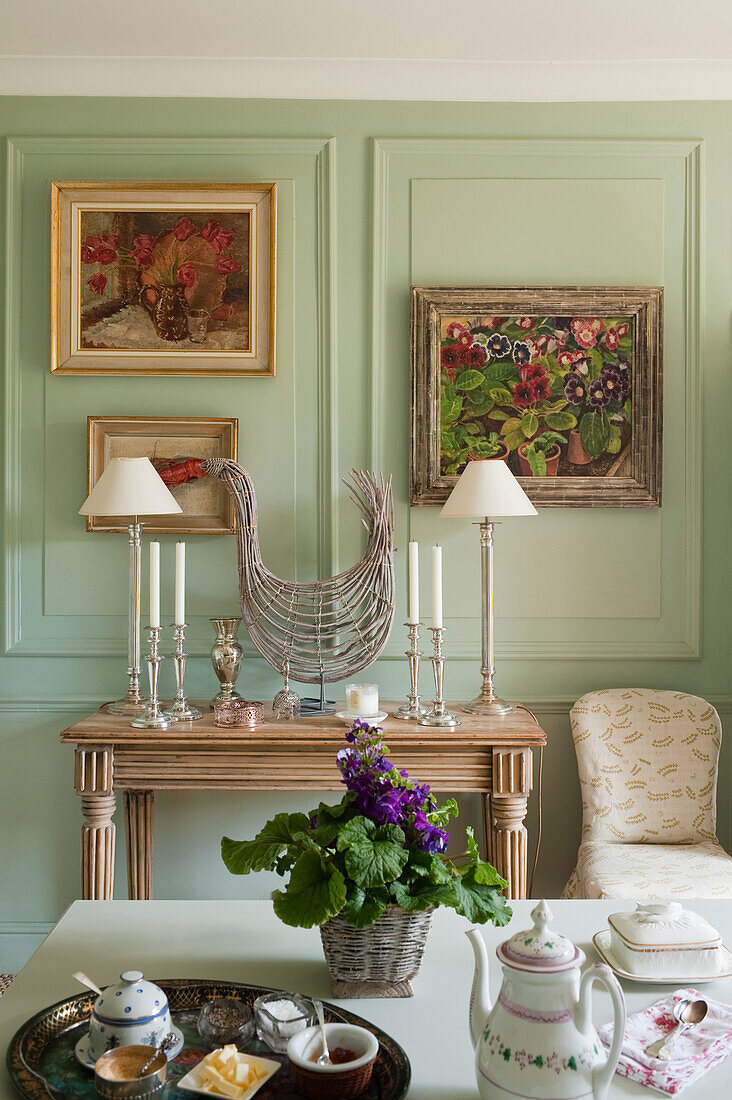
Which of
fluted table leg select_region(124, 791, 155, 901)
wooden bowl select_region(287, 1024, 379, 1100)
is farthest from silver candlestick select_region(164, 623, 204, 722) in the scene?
wooden bowl select_region(287, 1024, 379, 1100)

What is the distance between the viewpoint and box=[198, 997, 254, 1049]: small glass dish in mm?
1280

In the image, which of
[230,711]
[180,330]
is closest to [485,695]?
[230,711]

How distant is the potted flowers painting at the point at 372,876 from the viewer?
4.34ft

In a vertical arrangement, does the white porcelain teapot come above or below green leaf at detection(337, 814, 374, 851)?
below

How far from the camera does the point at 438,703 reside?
9.37 feet

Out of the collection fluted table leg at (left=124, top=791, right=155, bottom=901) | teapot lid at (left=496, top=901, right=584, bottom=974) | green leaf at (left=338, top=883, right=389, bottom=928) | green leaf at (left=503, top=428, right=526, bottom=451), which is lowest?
fluted table leg at (left=124, top=791, right=155, bottom=901)

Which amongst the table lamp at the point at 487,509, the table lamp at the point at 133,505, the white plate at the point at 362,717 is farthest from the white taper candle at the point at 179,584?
the table lamp at the point at 487,509

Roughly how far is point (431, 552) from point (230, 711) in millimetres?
865

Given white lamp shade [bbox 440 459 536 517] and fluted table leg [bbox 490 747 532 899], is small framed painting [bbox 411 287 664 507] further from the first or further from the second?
fluted table leg [bbox 490 747 532 899]

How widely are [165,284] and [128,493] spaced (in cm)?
77

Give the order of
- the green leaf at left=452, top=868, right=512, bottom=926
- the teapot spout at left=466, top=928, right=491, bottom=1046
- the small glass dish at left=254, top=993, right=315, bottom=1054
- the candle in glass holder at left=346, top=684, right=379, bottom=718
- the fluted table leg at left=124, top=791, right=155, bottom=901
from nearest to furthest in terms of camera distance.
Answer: the teapot spout at left=466, top=928, right=491, bottom=1046 < the small glass dish at left=254, top=993, right=315, bottom=1054 < the green leaf at left=452, top=868, right=512, bottom=926 < the candle in glass holder at left=346, top=684, right=379, bottom=718 < the fluted table leg at left=124, top=791, right=155, bottom=901

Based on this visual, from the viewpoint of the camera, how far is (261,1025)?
4.18 ft

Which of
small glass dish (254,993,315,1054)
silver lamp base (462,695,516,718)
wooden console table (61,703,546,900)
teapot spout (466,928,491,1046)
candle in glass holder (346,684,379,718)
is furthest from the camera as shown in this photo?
silver lamp base (462,695,516,718)

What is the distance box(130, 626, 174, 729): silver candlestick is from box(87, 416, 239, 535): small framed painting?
416 mm
